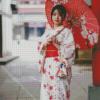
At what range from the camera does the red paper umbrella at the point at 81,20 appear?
2559mm

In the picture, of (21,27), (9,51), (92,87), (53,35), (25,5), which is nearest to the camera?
(53,35)

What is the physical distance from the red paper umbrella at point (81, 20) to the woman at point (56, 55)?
5.5 inches

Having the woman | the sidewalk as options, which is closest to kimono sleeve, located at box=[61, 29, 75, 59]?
the woman

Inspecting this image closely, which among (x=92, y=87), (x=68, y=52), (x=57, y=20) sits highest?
(x=57, y=20)

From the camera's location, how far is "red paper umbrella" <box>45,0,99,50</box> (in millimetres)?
2559

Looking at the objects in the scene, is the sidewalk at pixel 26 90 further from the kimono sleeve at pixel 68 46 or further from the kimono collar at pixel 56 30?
the kimono collar at pixel 56 30

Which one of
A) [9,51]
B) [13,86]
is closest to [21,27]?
[9,51]

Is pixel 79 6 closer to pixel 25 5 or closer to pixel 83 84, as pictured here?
pixel 83 84

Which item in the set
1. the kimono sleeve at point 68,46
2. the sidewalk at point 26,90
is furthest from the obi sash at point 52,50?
the sidewalk at point 26,90

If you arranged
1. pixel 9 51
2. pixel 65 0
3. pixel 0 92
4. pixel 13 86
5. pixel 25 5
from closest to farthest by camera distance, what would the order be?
pixel 65 0 → pixel 0 92 → pixel 13 86 → pixel 9 51 → pixel 25 5

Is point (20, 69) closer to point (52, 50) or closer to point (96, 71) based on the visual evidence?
point (96, 71)

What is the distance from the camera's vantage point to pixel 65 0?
258cm

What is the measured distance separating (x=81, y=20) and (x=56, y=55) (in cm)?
71

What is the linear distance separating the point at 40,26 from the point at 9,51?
25893 millimetres
